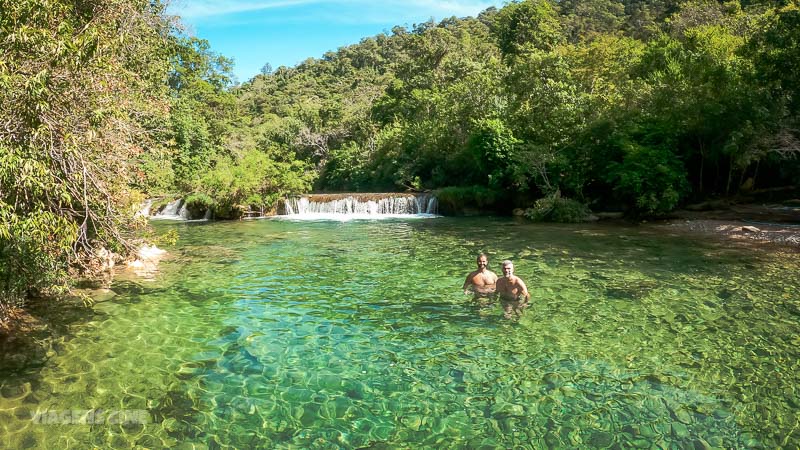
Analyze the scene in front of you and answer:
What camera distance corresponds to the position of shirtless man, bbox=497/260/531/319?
9133 mm

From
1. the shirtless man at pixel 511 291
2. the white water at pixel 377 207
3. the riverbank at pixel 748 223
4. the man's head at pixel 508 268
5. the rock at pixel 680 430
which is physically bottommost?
the rock at pixel 680 430

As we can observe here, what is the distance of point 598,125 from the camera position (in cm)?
2477

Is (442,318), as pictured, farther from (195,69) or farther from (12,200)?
(195,69)

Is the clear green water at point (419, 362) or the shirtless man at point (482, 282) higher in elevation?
the shirtless man at point (482, 282)

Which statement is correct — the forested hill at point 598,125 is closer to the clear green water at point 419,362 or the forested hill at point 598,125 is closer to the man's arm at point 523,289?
the clear green water at point 419,362

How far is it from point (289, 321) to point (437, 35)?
5013 centimetres

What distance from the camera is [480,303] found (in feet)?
30.8

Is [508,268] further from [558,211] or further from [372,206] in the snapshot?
[372,206]

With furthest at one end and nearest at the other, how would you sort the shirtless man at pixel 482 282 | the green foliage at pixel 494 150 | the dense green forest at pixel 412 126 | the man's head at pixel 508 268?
the green foliage at pixel 494 150 < the shirtless man at pixel 482 282 < the man's head at pixel 508 268 < the dense green forest at pixel 412 126

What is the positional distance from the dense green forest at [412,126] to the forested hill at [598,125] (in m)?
0.11

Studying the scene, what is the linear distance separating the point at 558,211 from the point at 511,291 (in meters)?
15.8

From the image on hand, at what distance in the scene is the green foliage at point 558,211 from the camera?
23.8 m

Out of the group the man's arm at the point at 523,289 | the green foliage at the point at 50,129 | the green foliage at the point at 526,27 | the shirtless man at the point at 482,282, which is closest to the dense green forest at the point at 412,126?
the green foliage at the point at 50,129

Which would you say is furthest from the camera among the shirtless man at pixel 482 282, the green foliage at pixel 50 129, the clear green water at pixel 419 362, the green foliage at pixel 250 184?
the green foliage at pixel 250 184
